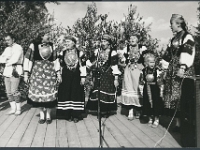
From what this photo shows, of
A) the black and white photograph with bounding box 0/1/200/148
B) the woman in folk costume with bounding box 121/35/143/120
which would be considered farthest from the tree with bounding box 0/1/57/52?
the woman in folk costume with bounding box 121/35/143/120

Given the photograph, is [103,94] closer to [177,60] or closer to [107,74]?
[107,74]

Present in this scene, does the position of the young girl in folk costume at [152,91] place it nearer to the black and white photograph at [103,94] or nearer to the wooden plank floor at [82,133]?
the black and white photograph at [103,94]

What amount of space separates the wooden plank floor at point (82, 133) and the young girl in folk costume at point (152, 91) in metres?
0.25

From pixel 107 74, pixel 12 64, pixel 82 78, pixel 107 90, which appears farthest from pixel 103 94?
pixel 12 64

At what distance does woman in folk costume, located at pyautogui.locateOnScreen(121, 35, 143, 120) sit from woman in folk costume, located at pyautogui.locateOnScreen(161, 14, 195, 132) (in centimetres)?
53

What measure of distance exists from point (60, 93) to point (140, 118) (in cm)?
153

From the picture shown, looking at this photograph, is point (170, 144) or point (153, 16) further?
point (153, 16)

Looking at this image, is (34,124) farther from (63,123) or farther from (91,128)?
(91,128)

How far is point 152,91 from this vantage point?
392 centimetres

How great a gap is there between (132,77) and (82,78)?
0.89 meters

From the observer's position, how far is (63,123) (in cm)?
412

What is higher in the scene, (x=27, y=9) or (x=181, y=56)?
(x=27, y=9)

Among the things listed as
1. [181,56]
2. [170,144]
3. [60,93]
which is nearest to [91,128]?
[60,93]

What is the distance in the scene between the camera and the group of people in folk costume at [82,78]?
3.90 meters
